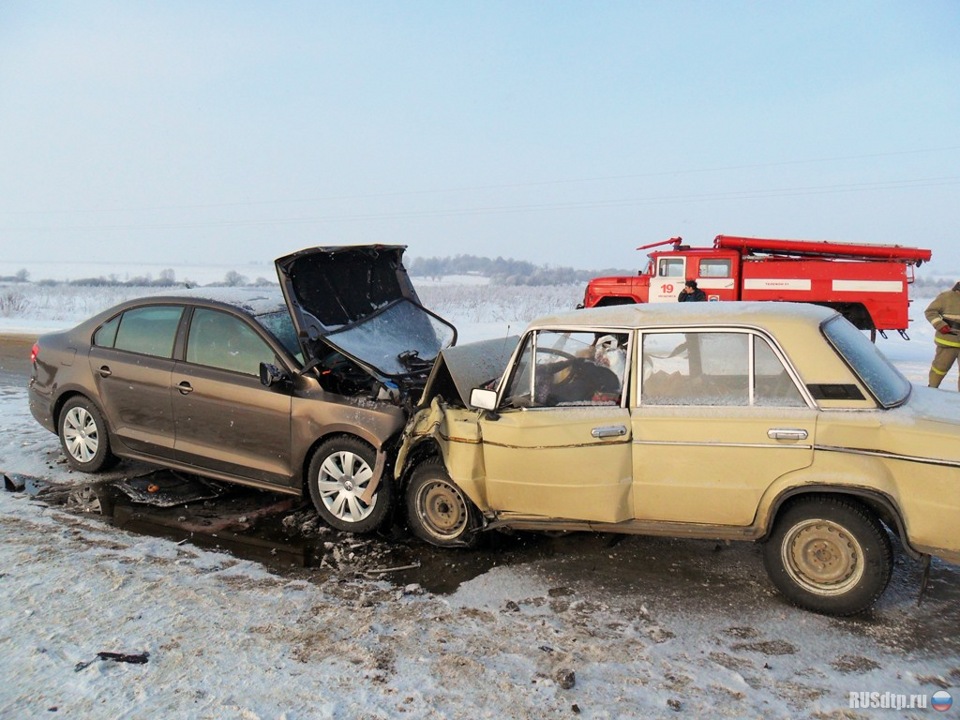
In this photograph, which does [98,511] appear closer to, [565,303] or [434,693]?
[434,693]

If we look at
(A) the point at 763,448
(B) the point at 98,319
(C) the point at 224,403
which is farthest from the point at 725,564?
(B) the point at 98,319

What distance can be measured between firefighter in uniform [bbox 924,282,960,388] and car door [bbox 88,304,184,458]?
9.26 meters

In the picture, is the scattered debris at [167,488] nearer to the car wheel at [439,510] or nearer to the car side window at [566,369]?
the car wheel at [439,510]

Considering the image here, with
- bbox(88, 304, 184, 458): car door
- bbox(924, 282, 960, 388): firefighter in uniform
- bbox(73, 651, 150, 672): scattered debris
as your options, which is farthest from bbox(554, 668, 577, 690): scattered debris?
bbox(924, 282, 960, 388): firefighter in uniform

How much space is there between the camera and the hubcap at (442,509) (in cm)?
486

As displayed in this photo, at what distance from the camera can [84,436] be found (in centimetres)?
634

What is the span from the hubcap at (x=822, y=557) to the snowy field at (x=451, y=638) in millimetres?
194

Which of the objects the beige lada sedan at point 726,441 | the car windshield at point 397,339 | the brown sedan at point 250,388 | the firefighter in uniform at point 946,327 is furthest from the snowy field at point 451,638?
the firefighter in uniform at point 946,327

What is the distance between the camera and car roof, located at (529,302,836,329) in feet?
13.4

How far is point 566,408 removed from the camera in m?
4.41

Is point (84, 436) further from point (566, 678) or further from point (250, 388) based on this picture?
point (566, 678)

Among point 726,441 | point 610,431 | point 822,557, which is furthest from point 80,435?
point 822,557

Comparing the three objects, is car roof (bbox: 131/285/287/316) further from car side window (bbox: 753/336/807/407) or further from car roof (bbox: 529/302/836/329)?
car side window (bbox: 753/336/807/407)

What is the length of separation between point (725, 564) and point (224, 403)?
3794 mm
